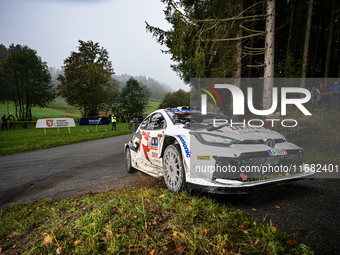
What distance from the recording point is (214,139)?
3.30 meters

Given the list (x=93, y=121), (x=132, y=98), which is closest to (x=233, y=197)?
(x=93, y=121)

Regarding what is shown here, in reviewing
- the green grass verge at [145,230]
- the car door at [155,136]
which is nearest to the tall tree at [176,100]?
the car door at [155,136]

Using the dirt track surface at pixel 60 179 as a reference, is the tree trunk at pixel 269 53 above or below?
above

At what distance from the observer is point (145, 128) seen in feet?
16.3

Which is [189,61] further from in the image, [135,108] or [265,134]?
[135,108]

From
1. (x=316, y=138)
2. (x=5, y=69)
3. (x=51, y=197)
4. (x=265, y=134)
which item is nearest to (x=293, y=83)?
(x=316, y=138)

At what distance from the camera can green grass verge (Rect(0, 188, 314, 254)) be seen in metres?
2.04

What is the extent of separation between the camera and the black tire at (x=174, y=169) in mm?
3391

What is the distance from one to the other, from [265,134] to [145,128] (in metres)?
2.71

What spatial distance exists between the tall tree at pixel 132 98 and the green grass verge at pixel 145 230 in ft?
206

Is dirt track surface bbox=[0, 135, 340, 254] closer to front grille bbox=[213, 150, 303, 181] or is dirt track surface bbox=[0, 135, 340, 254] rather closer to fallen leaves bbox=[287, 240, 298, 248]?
fallen leaves bbox=[287, 240, 298, 248]

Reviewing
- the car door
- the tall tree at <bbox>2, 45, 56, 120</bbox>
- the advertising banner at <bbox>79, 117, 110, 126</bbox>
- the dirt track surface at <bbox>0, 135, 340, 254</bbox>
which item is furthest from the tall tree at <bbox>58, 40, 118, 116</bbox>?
the car door

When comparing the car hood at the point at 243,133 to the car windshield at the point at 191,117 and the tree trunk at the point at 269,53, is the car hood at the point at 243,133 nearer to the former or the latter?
the car windshield at the point at 191,117

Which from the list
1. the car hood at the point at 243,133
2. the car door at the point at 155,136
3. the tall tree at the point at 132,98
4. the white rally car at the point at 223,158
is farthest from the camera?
the tall tree at the point at 132,98
